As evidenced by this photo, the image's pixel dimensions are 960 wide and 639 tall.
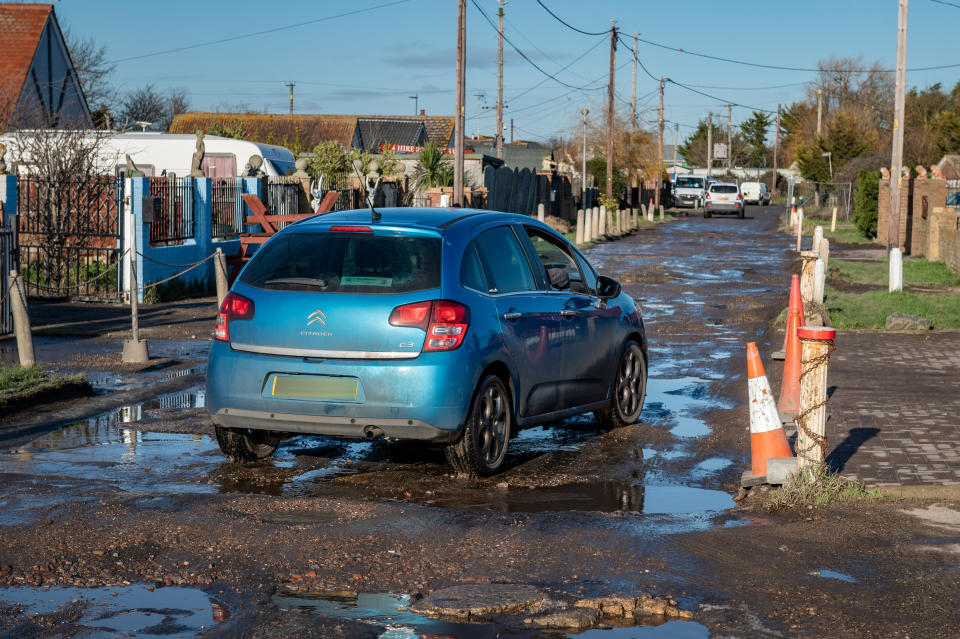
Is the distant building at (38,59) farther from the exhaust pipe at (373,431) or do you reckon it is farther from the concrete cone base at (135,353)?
the exhaust pipe at (373,431)

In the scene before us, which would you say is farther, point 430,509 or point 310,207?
point 310,207

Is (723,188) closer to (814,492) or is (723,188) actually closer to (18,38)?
(18,38)

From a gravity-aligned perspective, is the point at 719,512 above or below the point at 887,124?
below

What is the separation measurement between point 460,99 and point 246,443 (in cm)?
2315

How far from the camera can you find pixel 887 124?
98.6m

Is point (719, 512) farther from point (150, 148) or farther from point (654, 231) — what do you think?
point (654, 231)

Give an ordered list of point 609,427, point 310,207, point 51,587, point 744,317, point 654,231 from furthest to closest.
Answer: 1. point 654,231
2. point 310,207
3. point 744,317
4. point 609,427
5. point 51,587

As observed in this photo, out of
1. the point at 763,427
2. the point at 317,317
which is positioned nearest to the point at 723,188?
the point at 763,427

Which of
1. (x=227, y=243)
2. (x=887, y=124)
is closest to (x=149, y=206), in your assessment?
(x=227, y=243)

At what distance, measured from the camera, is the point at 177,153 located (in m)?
29.1

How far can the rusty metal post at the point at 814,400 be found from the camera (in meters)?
6.93

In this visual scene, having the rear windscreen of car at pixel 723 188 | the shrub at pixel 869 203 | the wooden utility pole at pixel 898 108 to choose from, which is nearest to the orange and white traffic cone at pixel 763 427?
the wooden utility pole at pixel 898 108

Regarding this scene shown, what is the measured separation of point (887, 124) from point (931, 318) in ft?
288

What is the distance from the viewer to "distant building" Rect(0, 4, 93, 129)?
4038 centimetres
